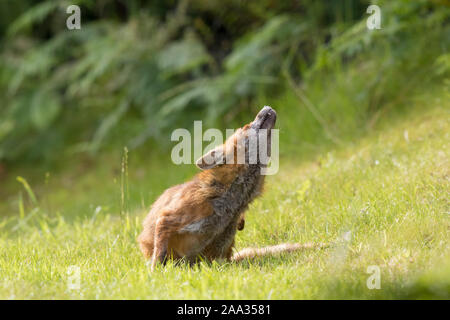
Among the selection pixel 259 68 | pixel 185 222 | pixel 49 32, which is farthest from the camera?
pixel 49 32

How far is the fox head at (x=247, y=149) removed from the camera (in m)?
4.84

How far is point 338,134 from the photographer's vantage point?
8.24m

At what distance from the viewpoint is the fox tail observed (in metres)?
4.68

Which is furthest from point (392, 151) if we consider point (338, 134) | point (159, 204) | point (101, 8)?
point (101, 8)

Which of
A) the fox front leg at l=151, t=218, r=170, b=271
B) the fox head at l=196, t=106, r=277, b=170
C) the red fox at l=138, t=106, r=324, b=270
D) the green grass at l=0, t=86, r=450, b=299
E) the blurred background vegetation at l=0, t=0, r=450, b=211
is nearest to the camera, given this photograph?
the green grass at l=0, t=86, r=450, b=299

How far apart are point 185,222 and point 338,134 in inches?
167

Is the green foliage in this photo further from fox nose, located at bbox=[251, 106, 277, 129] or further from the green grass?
fox nose, located at bbox=[251, 106, 277, 129]

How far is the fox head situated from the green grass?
2.71 ft

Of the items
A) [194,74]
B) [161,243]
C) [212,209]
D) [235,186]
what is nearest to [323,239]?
[235,186]

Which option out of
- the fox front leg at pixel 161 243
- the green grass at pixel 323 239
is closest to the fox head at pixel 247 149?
the fox front leg at pixel 161 243

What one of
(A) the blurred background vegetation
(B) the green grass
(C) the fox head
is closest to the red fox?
(C) the fox head

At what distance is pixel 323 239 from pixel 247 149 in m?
0.99

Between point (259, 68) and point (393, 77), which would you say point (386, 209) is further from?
point (259, 68)

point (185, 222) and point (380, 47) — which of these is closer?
point (185, 222)
